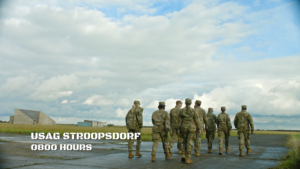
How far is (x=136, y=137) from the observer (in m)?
10.6

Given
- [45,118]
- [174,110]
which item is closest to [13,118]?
[45,118]

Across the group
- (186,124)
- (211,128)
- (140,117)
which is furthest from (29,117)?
(186,124)

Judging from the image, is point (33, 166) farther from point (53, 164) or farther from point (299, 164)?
point (299, 164)

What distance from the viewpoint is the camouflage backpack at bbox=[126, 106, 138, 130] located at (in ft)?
34.2

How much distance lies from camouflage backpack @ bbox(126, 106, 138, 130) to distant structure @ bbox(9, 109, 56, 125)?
91.0 metres

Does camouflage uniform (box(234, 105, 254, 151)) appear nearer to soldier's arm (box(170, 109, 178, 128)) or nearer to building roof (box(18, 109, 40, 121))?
soldier's arm (box(170, 109, 178, 128))

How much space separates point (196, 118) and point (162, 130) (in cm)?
131

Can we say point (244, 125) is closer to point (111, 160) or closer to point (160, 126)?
point (160, 126)

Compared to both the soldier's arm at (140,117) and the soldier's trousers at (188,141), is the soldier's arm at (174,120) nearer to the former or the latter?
the soldier's arm at (140,117)

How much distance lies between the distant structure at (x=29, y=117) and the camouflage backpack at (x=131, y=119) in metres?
91.0

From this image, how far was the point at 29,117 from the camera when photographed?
93375 millimetres

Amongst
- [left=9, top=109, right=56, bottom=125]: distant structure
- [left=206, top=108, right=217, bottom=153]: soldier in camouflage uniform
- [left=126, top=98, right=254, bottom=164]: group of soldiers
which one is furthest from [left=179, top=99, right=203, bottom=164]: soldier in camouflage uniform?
[left=9, top=109, right=56, bottom=125]: distant structure

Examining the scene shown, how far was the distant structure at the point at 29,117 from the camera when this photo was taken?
9256 centimetres

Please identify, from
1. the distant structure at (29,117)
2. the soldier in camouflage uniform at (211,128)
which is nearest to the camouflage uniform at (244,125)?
the soldier in camouflage uniform at (211,128)
